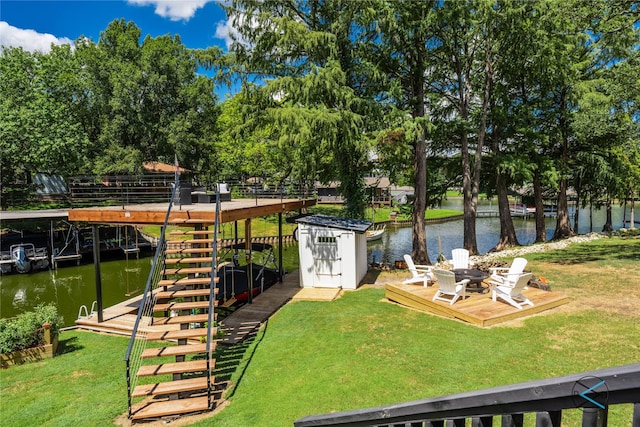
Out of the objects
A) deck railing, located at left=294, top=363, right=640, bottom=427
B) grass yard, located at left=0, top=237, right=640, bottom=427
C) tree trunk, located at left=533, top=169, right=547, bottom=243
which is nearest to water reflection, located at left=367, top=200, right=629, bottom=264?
tree trunk, located at left=533, top=169, right=547, bottom=243

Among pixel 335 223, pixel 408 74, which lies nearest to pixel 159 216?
→ pixel 335 223

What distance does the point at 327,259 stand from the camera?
1303cm

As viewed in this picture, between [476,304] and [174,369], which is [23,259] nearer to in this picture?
[174,369]

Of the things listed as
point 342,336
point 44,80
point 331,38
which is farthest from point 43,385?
point 44,80

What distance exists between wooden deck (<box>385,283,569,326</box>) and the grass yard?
259mm

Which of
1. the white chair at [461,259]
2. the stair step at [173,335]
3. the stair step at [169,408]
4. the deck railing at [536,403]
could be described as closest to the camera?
the deck railing at [536,403]

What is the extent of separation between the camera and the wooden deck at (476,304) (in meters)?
8.66

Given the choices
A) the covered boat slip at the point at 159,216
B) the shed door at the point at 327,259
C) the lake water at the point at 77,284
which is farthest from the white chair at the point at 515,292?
the lake water at the point at 77,284

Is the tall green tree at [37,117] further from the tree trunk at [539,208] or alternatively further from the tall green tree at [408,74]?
the tree trunk at [539,208]

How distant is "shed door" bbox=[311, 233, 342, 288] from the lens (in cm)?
1294

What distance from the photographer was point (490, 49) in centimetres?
1662

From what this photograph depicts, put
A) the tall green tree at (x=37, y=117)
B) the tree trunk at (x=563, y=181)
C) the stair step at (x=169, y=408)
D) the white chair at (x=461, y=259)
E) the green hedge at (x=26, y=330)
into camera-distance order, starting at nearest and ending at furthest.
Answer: the stair step at (x=169, y=408) < the green hedge at (x=26, y=330) < the white chair at (x=461, y=259) < the tree trunk at (x=563, y=181) < the tall green tree at (x=37, y=117)

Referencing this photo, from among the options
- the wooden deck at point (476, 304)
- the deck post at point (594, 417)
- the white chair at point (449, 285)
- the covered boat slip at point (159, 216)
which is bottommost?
the wooden deck at point (476, 304)

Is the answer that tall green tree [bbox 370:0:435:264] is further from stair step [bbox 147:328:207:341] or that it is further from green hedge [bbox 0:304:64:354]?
green hedge [bbox 0:304:64:354]
